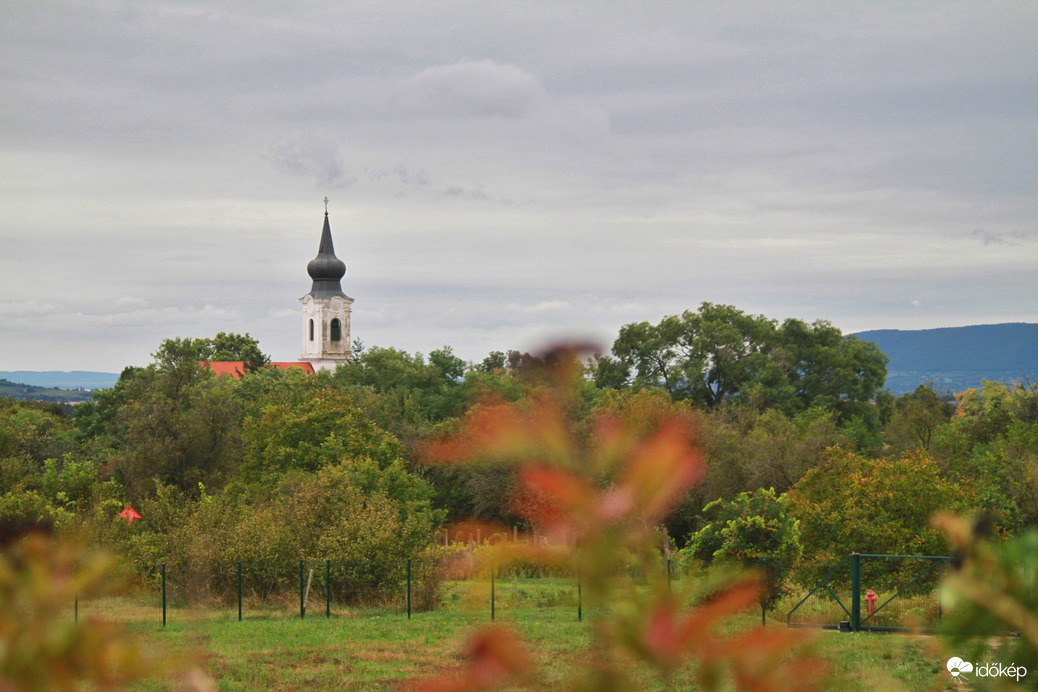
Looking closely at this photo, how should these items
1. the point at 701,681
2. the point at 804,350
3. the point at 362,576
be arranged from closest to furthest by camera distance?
the point at 701,681 → the point at 362,576 → the point at 804,350

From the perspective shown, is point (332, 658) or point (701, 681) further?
point (332, 658)

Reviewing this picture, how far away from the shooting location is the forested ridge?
2322 cm

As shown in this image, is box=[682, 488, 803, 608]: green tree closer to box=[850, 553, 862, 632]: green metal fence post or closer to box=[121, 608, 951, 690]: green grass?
box=[850, 553, 862, 632]: green metal fence post

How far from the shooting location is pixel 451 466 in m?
3.46

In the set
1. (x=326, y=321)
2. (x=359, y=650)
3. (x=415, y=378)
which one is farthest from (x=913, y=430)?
(x=326, y=321)

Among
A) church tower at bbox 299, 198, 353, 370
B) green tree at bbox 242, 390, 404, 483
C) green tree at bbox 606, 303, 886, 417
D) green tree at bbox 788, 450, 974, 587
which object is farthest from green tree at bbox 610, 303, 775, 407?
church tower at bbox 299, 198, 353, 370

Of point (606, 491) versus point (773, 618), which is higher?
point (606, 491)

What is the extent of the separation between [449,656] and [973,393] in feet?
217

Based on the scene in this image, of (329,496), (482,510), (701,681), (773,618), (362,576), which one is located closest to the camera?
(701,681)

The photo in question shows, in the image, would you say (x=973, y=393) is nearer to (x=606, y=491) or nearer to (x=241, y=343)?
(x=241, y=343)

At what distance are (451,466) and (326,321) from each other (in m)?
91.9

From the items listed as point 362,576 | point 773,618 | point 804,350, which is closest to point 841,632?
point 773,618

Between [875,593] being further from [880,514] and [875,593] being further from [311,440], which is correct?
[311,440]

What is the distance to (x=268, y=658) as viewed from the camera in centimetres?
1711
